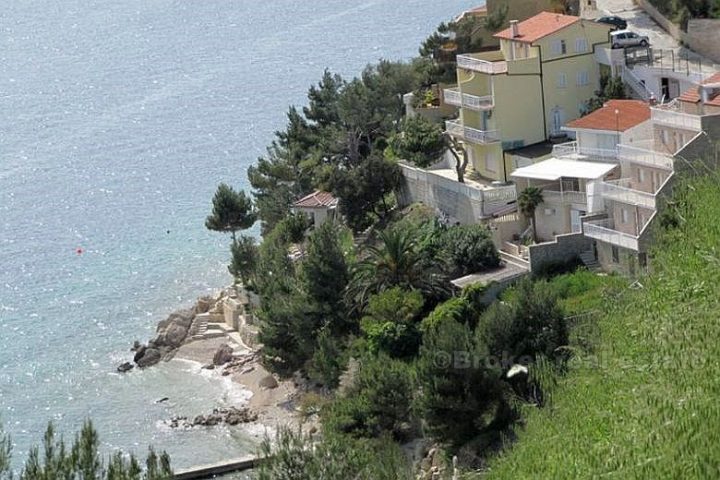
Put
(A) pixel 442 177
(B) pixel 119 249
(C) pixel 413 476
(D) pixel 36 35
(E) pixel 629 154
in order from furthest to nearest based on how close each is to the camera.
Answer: (D) pixel 36 35
(B) pixel 119 249
(A) pixel 442 177
(E) pixel 629 154
(C) pixel 413 476

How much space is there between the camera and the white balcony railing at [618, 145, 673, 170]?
40.9m

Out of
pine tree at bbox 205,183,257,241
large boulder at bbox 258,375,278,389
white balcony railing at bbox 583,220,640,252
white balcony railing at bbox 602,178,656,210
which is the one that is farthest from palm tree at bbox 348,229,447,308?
pine tree at bbox 205,183,257,241

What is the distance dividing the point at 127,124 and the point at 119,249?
906 inches

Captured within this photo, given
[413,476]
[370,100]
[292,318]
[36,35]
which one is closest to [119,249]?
[370,100]

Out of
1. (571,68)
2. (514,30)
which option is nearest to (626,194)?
(571,68)

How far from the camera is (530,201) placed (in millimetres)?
44656

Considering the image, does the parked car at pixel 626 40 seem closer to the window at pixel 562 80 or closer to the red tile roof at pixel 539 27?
the red tile roof at pixel 539 27

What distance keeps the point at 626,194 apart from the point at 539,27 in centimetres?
1162

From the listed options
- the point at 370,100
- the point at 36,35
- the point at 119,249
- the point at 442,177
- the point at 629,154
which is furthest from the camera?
the point at 36,35

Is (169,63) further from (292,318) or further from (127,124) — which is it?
(292,318)

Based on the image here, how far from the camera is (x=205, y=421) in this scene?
4631cm

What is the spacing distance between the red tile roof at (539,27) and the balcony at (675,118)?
7992 millimetres

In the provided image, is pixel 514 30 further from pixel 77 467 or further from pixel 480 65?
pixel 77 467

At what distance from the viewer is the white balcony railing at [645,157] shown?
134ft
